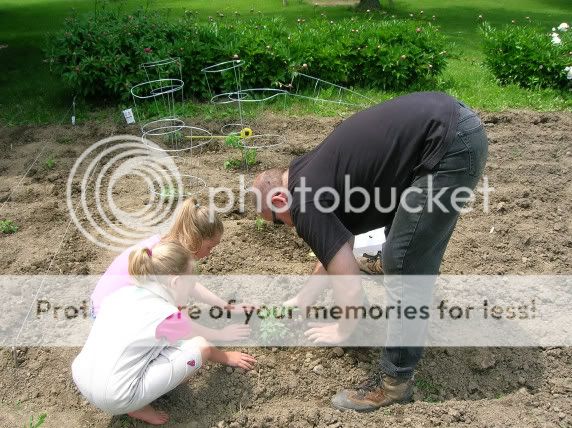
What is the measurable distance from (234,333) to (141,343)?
80cm

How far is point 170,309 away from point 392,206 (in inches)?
47.3

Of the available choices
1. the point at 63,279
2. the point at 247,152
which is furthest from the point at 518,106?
the point at 63,279

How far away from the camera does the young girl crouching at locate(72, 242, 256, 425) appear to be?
2.75 metres

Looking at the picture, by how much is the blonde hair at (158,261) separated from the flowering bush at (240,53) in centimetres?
465

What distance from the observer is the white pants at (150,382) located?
2.74 meters

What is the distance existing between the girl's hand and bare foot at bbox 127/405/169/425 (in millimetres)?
471

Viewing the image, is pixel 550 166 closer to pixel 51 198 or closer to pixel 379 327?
pixel 379 327

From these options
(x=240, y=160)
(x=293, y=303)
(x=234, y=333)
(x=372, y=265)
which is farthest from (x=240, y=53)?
(x=234, y=333)

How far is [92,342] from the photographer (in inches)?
111

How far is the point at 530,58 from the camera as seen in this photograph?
765 cm

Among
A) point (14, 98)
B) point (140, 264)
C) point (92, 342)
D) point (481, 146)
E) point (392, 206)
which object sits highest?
point (481, 146)

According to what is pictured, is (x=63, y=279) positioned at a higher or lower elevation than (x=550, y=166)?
lower

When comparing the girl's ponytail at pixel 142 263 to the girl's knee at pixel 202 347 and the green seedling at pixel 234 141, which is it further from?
the green seedling at pixel 234 141

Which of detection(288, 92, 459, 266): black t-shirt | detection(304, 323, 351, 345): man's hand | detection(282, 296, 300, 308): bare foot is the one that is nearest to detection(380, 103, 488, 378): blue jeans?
detection(288, 92, 459, 266): black t-shirt
